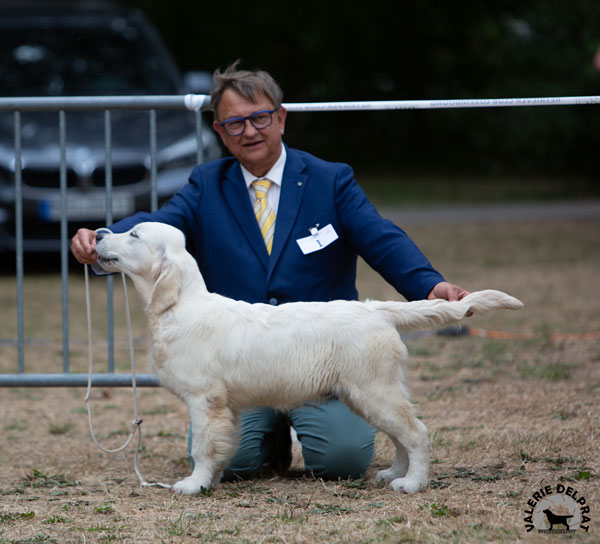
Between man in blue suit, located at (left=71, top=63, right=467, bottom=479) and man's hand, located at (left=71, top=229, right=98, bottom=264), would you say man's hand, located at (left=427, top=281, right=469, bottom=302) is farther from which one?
man's hand, located at (left=71, top=229, right=98, bottom=264)

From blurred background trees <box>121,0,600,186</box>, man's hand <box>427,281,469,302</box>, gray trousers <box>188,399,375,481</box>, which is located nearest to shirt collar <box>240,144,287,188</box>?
man's hand <box>427,281,469,302</box>

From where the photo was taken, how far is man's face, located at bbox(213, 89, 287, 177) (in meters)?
4.35

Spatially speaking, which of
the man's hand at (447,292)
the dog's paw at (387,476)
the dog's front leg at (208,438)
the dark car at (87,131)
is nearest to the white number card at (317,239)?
the man's hand at (447,292)

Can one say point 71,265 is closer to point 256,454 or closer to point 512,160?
point 256,454

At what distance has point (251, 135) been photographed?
14.3 feet

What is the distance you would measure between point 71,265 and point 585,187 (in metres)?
12.5

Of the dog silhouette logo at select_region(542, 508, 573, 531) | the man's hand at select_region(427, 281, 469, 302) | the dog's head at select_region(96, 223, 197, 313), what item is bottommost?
the dog silhouette logo at select_region(542, 508, 573, 531)

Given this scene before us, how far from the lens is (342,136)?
28531mm

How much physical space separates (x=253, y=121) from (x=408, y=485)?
1.75 meters

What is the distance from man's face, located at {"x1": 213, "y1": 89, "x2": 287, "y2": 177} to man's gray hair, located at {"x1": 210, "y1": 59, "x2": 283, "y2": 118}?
0.02 meters

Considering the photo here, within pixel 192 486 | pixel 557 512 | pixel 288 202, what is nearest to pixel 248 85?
pixel 288 202

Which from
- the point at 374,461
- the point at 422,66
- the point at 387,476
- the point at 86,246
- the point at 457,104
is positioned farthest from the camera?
the point at 422,66

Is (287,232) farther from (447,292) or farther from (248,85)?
(447,292)

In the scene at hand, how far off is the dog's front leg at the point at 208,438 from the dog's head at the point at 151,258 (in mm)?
446
